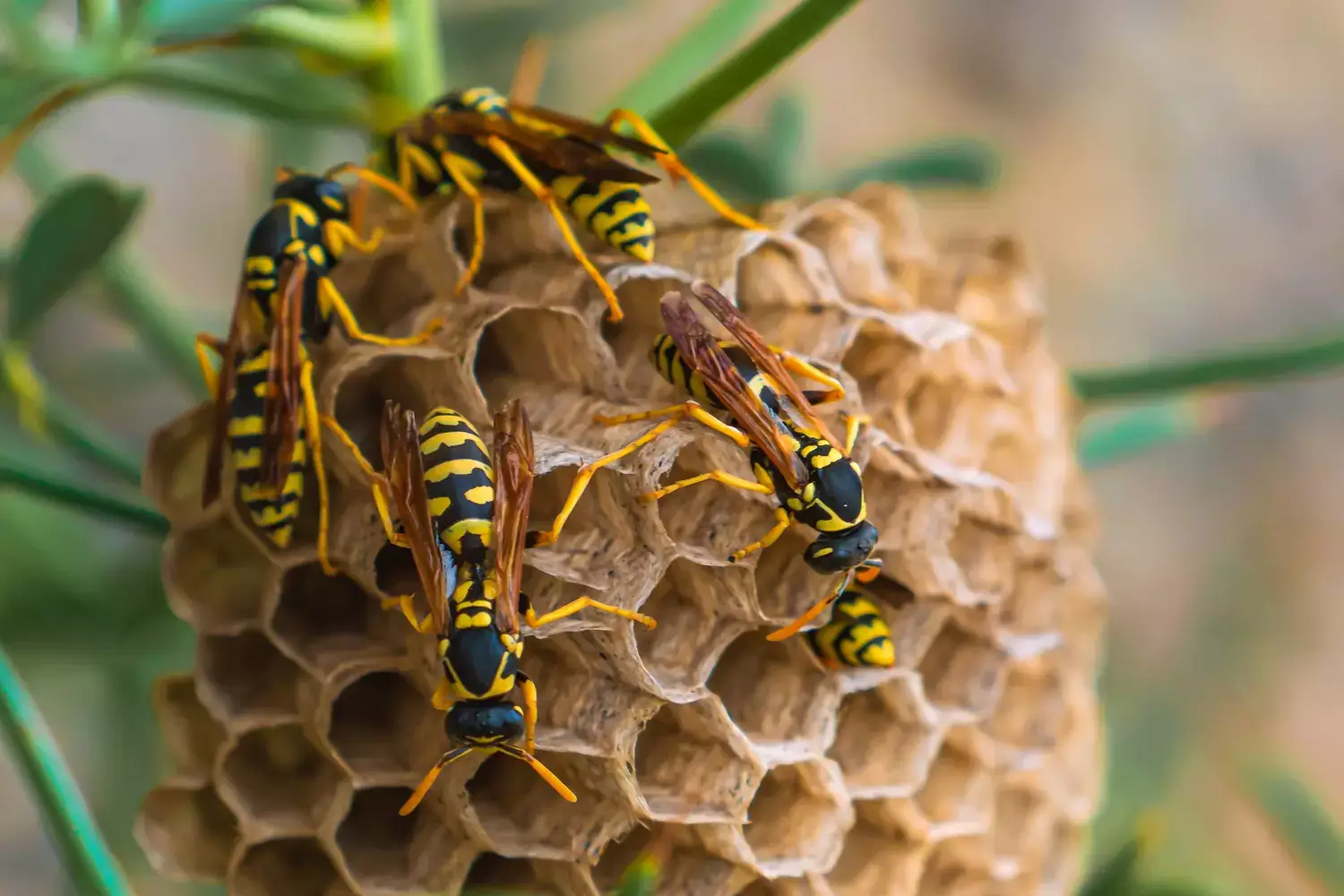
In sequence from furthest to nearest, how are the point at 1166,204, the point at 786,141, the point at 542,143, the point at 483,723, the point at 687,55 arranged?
the point at 1166,204 → the point at 786,141 → the point at 687,55 → the point at 542,143 → the point at 483,723

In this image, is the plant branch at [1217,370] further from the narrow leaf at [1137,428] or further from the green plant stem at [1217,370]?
the narrow leaf at [1137,428]

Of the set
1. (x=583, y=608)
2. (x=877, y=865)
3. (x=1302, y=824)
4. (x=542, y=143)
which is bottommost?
(x=1302, y=824)

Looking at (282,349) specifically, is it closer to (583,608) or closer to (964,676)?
(583,608)

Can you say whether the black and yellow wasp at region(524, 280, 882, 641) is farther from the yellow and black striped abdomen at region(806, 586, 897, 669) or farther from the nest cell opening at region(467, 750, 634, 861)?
the nest cell opening at region(467, 750, 634, 861)

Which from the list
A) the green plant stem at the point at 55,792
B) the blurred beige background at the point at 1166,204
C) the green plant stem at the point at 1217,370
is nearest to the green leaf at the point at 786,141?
the green plant stem at the point at 1217,370

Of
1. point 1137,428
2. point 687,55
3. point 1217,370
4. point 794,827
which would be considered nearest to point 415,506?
point 794,827

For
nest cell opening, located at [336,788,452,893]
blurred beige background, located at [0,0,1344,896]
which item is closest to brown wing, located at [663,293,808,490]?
nest cell opening, located at [336,788,452,893]
